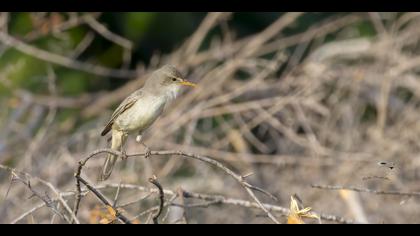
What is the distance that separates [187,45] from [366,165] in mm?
2404

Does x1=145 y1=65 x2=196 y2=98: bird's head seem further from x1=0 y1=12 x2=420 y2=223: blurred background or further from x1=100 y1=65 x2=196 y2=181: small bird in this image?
x1=0 y1=12 x2=420 y2=223: blurred background


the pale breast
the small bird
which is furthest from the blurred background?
the pale breast

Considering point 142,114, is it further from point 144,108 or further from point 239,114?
point 239,114

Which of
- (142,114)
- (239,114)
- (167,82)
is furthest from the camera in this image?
(239,114)

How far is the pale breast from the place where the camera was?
5.07m

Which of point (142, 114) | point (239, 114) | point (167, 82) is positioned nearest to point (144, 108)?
point (142, 114)

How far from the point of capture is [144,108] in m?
5.11

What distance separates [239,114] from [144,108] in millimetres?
2403

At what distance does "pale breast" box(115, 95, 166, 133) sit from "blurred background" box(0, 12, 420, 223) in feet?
3.67

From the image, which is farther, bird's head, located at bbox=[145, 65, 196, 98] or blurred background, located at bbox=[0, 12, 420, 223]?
blurred background, located at bbox=[0, 12, 420, 223]

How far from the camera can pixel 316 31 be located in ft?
26.1

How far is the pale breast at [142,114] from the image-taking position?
5.07m
